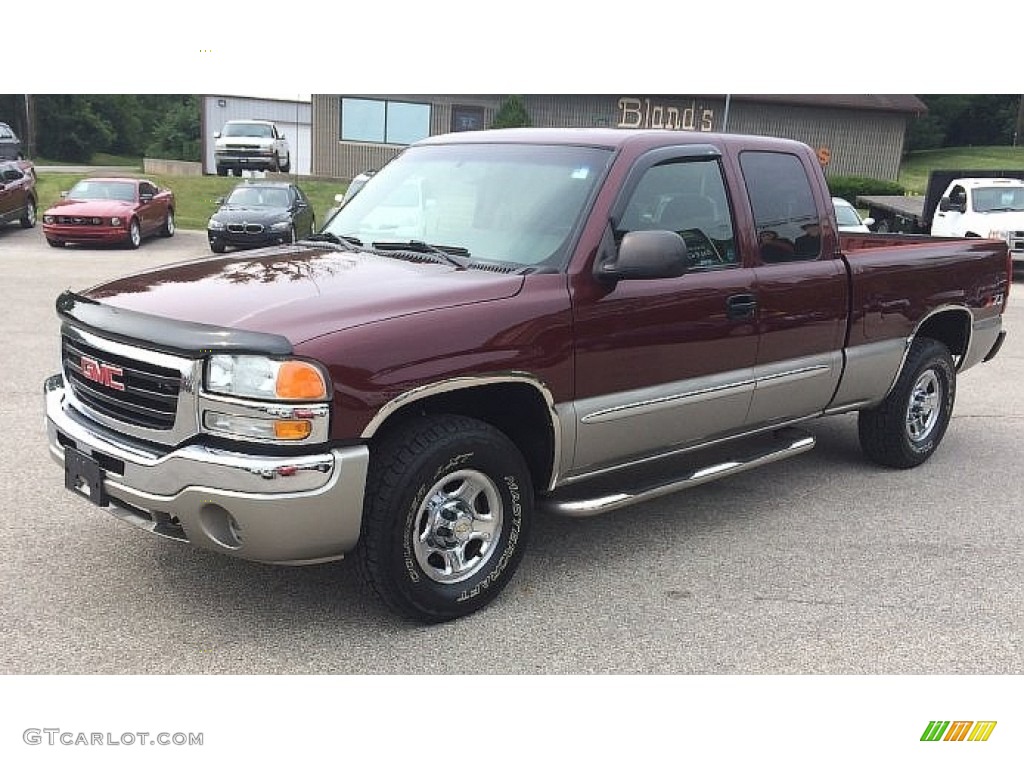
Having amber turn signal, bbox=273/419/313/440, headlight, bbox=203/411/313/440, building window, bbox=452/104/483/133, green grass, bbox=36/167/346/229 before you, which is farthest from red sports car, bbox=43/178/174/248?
amber turn signal, bbox=273/419/313/440

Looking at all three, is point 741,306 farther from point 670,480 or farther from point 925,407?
point 925,407

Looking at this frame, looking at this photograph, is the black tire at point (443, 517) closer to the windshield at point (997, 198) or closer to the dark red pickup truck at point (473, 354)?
the dark red pickup truck at point (473, 354)

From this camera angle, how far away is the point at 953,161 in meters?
44.2

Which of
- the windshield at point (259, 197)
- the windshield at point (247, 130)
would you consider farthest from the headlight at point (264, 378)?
the windshield at point (247, 130)

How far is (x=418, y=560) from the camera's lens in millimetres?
3666

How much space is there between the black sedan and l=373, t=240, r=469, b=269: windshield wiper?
14803mm

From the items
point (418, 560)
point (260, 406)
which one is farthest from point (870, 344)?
point (260, 406)

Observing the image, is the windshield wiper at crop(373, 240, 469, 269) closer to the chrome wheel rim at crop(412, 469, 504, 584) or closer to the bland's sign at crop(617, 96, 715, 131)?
the chrome wheel rim at crop(412, 469, 504, 584)

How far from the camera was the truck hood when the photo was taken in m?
3.41

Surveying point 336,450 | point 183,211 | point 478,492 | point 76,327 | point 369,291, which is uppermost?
point 369,291

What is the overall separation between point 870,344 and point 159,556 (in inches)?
161

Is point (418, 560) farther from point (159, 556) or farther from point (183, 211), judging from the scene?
point (183, 211)

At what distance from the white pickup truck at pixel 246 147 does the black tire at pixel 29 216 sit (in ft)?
31.3

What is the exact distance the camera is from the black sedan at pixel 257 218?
62.7 feet
